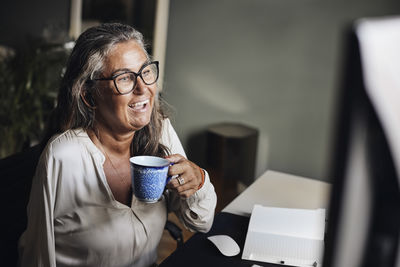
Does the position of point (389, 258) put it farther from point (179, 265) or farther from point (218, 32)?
point (218, 32)

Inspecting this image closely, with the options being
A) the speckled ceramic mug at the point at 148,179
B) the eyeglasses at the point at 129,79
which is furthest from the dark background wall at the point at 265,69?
the speckled ceramic mug at the point at 148,179

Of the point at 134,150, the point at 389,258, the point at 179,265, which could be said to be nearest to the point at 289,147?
the point at 134,150

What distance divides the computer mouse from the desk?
13mm

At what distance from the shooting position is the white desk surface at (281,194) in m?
1.58

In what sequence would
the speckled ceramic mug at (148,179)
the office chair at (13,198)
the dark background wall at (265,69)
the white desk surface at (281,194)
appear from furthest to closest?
the dark background wall at (265,69), the white desk surface at (281,194), the office chair at (13,198), the speckled ceramic mug at (148,179)

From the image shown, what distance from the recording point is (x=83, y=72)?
1.22m

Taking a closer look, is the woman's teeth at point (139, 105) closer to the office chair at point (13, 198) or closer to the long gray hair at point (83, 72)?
the long gray hair at point (83, 72)

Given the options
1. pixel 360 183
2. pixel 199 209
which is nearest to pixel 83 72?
pixel 199 209

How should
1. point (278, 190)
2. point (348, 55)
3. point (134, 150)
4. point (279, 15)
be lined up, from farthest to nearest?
point (279, 15), point (278, 190), point (134, 150), point (348, 55)

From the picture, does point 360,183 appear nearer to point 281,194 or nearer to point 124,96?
point 124,96

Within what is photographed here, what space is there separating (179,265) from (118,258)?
220 mm

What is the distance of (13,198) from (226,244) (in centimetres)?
59

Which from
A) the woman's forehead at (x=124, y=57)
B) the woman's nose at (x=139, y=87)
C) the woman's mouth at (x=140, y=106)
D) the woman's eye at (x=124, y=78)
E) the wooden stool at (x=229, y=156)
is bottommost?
the wooden stool at (x=229, y=156)

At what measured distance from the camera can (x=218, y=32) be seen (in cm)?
332
